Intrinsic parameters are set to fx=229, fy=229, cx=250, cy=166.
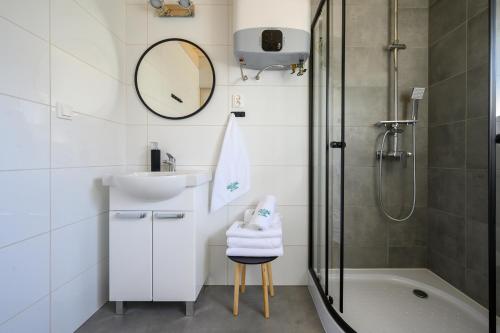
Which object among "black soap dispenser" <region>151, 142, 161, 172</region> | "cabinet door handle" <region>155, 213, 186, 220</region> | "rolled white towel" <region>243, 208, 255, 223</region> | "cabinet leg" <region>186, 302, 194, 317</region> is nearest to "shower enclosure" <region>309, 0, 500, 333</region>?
"rolled white towel" <region>243, 208, 255, 223</region>

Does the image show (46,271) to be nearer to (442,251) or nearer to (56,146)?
(56,146)

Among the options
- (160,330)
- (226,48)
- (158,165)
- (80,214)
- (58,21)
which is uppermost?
(226,48)

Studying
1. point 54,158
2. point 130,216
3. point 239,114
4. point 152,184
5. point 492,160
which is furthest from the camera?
point 239,114

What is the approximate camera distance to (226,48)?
1707 mm

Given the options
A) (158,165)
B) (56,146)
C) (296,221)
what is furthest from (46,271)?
(296,221)

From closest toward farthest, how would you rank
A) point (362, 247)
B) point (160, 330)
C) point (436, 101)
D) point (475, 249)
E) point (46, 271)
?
point (46, 271)
point (160, 330)
point (475, 249)
point (436, 101)
point (362, 247)

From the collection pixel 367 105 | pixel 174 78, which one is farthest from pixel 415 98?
pixel 174 78

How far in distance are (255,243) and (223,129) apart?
0.86 metres

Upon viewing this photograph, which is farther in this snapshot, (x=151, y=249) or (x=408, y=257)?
(x=408, y=257)

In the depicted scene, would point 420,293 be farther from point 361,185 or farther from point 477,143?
point 477,143

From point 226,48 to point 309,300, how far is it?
1882 millimetres

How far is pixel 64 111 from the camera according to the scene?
1159mm

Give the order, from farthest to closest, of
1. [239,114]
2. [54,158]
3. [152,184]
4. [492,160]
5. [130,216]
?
[239,114] < [130,216] < [152,184] < [54,158] < [492,160]

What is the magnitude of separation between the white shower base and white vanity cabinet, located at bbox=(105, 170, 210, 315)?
86 centimetres
